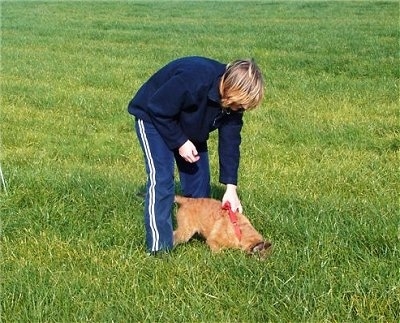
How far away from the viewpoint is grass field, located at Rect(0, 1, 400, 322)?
3717 millimetres

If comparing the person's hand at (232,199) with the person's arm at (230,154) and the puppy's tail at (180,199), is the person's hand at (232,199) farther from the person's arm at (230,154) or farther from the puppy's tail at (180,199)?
the puppy's tail at (180,199)

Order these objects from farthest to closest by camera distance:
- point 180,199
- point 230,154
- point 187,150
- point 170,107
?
point 180,199 → point 230,154 → point 187,150 → point 170,107

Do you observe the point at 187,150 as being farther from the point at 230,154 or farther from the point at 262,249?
the point at 262,249

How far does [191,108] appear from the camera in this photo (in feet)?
14.9

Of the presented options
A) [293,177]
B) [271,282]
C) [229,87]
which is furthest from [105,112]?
[271,282]

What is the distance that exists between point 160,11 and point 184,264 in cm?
2833

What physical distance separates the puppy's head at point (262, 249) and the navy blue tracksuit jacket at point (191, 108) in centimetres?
60

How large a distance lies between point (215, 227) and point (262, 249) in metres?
0.48

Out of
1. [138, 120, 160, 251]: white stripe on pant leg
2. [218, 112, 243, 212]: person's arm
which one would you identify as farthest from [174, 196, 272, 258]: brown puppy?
[138, 120, 160, 251]: white stripe on pant leg

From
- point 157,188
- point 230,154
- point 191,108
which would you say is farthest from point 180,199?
point 191,108

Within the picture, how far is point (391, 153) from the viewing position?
24.2 ft

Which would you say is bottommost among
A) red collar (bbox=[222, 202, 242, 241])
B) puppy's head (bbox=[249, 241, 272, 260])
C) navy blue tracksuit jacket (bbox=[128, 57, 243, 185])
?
puppy's head (bbox=[249, 241, 272, 260])

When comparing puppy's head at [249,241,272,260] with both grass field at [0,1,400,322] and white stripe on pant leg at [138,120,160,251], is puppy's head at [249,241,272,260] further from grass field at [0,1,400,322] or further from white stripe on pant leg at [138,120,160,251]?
white stripe on pant leg at [138,120,160,251]

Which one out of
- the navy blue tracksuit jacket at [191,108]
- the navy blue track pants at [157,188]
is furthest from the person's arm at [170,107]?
the navy blue track pants at [157,188]
